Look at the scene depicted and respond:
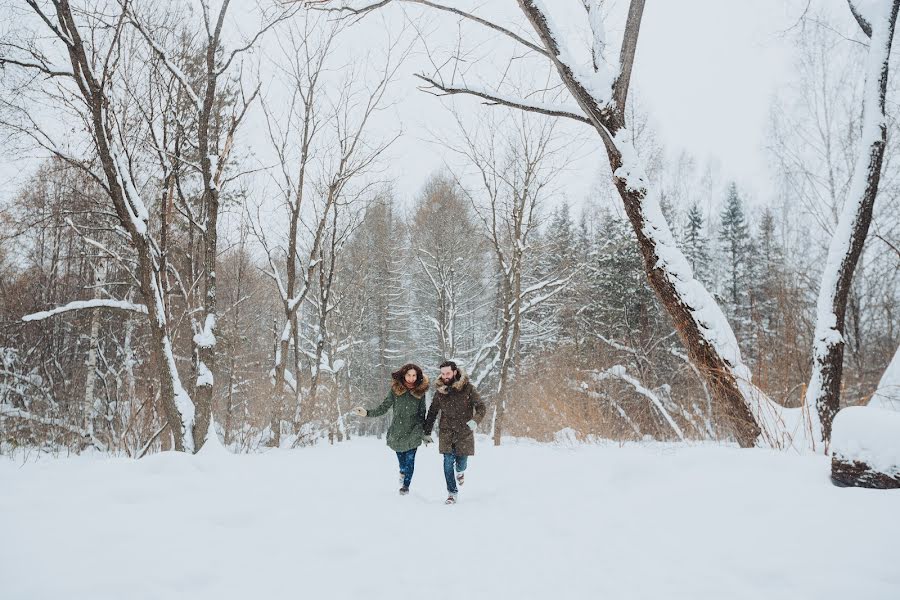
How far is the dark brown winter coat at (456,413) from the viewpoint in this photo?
510 centimetres

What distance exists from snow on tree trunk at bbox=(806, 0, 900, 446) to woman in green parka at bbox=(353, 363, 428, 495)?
13.1ft

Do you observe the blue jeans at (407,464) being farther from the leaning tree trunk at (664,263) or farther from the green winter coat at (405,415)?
the leaning tree trunk at (664,263)

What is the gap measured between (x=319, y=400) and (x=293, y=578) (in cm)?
1781

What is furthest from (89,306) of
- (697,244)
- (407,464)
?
(697,244)

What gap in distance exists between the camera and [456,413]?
17.1 ft

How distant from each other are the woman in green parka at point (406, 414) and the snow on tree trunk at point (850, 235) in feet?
13.1

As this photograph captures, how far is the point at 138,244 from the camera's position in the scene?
22.1 feet

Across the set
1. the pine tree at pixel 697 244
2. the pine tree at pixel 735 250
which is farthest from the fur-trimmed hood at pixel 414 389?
the pine tree at pixel 735 250

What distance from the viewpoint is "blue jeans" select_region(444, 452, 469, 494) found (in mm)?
4812

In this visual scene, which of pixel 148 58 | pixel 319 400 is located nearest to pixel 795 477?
pixel 148 58

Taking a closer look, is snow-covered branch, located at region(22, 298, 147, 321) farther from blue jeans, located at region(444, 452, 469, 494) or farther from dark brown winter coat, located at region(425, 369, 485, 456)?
blue jeans, located at region(444, 452, 469, 494)

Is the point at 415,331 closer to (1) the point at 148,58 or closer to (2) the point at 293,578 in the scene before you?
(1) the point at 148,58

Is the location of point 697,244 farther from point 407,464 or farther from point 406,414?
point 407,464

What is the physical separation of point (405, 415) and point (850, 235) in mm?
5126
